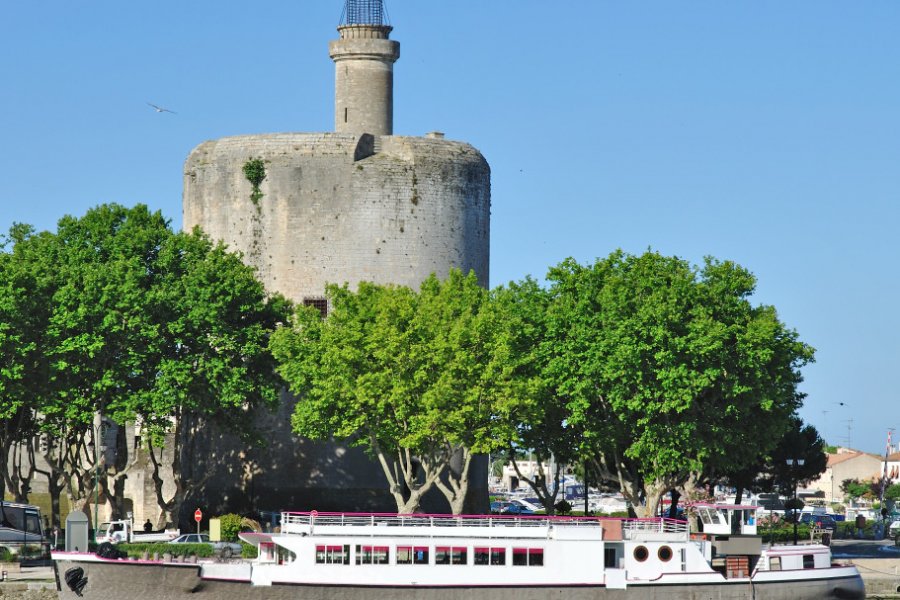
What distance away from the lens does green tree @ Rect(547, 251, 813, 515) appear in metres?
75.9

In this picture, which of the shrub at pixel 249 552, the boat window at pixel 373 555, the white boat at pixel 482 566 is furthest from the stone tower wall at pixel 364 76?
the boat window at pixel 373 555

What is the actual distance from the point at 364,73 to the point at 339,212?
25.8ft

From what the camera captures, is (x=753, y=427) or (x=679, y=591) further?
(x=753, y=427)

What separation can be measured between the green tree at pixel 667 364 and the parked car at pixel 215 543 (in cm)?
1605

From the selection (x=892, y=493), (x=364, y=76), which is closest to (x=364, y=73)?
(x=364, y=76)

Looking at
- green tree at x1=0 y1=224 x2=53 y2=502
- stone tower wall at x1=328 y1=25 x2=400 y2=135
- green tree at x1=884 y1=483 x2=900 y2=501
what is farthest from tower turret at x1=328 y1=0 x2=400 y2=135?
green tree at x1=884 y1=483 x2=900 y2=501

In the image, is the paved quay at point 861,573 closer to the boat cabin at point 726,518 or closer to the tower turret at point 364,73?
the boat cabin at point 726,518

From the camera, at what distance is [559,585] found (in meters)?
62.9

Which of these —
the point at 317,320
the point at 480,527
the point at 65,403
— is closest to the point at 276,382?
the point at 317,320

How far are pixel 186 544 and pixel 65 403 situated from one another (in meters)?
11.8

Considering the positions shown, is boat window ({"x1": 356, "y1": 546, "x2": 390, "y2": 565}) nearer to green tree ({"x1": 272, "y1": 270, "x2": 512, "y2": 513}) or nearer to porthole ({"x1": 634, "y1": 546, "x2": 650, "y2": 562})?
porthole ({"x1": 634, "y1": 546, "x2": 650, "y2": 562})

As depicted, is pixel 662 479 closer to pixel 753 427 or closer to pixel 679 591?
pixel 753 427

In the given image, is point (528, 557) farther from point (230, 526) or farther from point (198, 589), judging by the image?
point (230, 526)

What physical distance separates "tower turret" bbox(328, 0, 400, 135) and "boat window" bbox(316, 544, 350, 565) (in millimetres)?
34396
